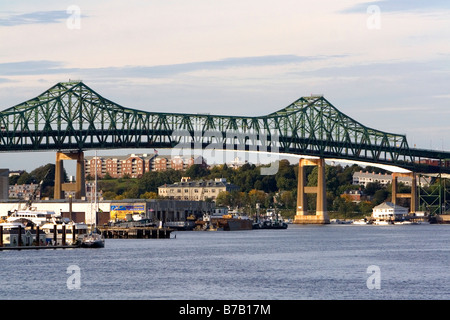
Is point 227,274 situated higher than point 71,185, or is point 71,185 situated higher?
point 71,185

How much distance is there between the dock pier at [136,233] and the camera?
106125 millimetres

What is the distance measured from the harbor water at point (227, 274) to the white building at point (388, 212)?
96.0 meters

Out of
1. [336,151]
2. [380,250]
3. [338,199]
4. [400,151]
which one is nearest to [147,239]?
[380,250]

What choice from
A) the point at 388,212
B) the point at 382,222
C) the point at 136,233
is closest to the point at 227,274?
the point at 136,233

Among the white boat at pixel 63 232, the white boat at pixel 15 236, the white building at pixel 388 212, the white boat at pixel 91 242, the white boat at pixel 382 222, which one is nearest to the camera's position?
the white boat at pixel 15 236

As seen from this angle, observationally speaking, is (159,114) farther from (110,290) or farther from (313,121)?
(110,290)

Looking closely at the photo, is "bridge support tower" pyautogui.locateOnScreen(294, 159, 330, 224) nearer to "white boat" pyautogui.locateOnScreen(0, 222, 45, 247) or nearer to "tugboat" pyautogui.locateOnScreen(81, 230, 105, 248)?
"tugboat" pyautogui.locateOnScreen(81, 230, 105, 248)

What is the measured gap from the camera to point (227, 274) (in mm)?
52750

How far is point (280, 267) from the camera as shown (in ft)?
189

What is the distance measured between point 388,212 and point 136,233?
248 ft

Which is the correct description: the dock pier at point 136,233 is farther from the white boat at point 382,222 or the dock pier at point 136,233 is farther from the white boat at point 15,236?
the white boat at point 382,222

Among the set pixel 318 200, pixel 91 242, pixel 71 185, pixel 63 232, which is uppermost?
pixel 71 185

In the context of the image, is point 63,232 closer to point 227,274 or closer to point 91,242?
point 91,242

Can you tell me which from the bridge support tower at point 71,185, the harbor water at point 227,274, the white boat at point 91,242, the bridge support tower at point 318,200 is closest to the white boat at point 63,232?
the white boat at point 91,242
